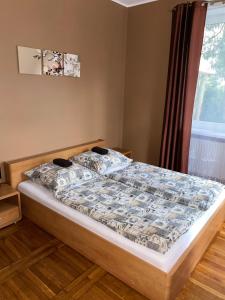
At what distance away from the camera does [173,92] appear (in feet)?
10.3

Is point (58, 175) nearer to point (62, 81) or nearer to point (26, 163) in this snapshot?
point (26, 163)

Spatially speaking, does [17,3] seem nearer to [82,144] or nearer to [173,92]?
[82,144]

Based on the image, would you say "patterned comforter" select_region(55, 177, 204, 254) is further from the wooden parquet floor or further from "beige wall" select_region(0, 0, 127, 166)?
"beige wall" select_region(0, 0, 127, 166)

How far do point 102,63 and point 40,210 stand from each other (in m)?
2.23

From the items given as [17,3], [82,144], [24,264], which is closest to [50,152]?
[82,144]

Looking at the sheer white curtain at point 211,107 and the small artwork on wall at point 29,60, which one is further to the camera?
the sheer white curtain at point 211,107

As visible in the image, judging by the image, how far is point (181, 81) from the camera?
3053mm

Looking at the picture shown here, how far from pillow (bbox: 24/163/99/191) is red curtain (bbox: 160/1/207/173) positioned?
1.23 m

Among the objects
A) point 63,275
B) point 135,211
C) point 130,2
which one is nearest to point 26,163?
point 63,275

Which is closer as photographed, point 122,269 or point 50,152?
point 122,269

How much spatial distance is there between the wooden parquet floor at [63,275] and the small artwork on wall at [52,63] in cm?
186

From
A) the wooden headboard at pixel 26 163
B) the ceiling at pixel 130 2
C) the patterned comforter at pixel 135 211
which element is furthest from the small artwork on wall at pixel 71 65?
the patterned comforter at pixel 135 211

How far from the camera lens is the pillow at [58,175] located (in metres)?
2.31

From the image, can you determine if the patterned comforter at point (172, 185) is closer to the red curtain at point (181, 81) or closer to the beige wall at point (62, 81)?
the red curtain at point (181, 81)
